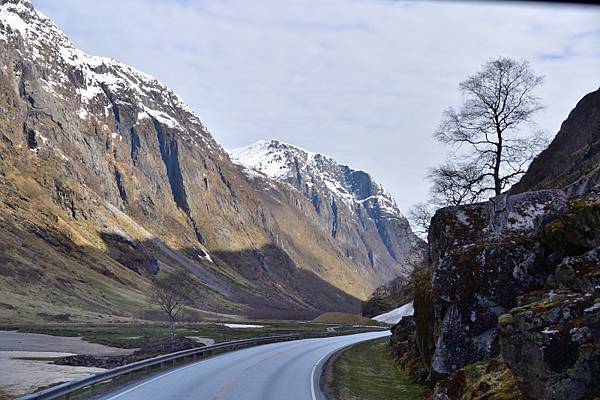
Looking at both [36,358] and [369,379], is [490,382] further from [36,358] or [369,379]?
[36,358]

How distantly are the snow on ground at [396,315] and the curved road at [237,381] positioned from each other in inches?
1275

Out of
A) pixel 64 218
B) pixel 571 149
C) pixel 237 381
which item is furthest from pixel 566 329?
pixel 64 218

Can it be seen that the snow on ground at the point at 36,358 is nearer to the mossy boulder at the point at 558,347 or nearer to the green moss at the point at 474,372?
the green moss at the point at 474,372

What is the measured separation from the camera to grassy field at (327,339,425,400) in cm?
1983

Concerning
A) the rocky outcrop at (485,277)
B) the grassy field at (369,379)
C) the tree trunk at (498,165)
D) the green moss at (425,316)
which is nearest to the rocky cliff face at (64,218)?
the grassy field at (369,379)

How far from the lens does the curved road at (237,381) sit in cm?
1805

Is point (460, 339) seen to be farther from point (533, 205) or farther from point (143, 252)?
point (143, 252)

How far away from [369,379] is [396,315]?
155 feet

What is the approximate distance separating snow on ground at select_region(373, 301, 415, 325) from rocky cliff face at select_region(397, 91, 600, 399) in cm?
4122

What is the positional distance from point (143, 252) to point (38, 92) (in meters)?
53.1

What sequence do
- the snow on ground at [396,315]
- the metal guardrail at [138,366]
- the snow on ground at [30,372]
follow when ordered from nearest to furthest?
1. the metal guardrail at [138,366]
2. the snow on ground at [30,372]
3. the snow on ground at [396,315]

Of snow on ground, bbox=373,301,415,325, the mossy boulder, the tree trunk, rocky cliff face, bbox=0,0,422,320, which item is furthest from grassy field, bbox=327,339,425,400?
rocky cliff face, bbox=0,0,422,320

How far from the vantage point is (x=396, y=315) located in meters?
70.5

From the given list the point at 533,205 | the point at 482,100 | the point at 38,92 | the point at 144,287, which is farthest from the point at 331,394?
the point at 38,92
